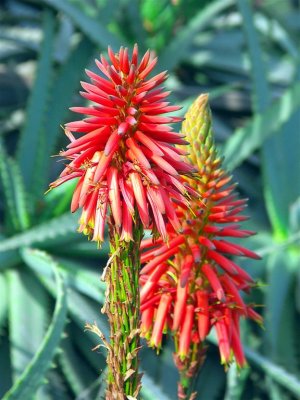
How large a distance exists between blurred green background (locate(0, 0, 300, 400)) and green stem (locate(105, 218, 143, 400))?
0.62 meters

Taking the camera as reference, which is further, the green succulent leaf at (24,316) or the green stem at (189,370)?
the green succulent leaf at (24,316)

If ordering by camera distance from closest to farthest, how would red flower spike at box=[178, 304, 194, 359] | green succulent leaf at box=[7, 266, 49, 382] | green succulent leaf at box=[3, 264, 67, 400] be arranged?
red flower spike at box=[178, 304, 194, 359], green succulent leaf at box=[3, 264, 67, 400], green succulent leaf at box=[7, 266, 49, 382]

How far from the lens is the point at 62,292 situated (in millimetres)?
2047

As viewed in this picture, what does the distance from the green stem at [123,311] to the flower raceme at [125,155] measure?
0.13 ft

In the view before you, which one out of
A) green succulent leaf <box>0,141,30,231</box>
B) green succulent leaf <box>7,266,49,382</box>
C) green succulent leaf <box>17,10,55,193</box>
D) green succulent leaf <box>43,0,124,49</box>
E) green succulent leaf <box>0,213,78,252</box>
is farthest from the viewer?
green succulent leaf <box>43,0,124,49</box>

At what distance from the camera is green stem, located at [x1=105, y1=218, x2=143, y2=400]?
1.17 meters

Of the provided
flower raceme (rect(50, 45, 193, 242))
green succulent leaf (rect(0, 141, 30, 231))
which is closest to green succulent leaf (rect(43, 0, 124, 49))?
green succulent leaf (rect(0, 141, 30, 231))

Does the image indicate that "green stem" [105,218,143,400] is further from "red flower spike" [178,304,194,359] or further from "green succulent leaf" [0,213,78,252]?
"green succulent leaf" [0,213,78,252]

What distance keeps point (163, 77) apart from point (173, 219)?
0.20m

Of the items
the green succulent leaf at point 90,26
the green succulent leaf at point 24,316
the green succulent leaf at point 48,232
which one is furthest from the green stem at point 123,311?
the green succulent leaf at point 90,26

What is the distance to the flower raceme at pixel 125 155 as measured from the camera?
1.13m

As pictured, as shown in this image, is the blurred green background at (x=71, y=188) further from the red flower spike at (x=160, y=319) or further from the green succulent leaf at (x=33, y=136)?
the red flower spike at (x=160, y=319)

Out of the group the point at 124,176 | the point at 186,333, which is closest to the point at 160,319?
the point at 186,333

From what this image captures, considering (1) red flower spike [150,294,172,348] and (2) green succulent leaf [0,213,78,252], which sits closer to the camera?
(1) red flower spike [150,294,172,348]
